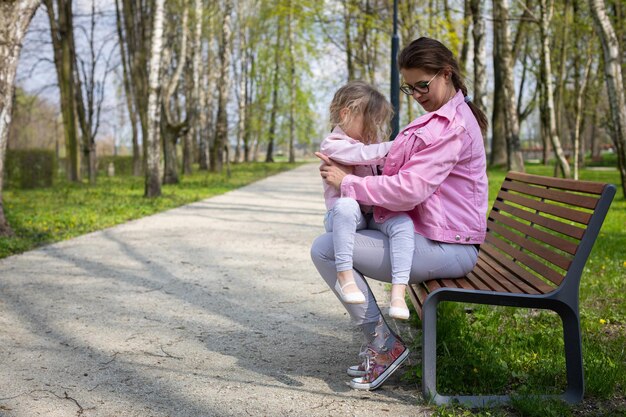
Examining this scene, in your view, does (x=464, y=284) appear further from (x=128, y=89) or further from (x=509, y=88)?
(x=128, y=89)

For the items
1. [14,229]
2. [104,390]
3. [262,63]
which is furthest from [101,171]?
[104,390]

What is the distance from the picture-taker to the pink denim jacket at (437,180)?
11.1 ft

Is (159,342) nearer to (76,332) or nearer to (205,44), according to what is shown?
(76,332)

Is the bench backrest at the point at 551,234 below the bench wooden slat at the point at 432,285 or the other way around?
the other way around

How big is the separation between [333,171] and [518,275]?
3.68ft

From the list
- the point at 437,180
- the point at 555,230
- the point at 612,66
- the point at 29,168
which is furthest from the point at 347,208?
the point at 29,168

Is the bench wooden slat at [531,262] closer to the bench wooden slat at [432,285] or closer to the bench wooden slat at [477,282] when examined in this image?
the bench wooden slat at [477,282]

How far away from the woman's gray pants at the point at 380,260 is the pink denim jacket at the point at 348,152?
0.99ft

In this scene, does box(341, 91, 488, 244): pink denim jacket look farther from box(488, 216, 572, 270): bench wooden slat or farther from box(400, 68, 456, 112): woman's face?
box(488, 216, 572, 270): bench wooden slat

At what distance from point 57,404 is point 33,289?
3046 mm

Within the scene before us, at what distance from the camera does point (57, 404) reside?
129 inches

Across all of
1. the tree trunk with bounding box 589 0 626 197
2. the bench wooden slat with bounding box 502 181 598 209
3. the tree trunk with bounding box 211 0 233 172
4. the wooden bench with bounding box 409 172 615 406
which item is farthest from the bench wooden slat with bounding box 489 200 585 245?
the tree trunk with bounding box 211 0 233 172

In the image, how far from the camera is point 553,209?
12.2 ft

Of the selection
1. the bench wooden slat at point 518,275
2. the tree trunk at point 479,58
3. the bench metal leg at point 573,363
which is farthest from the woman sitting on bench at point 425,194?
the tree trunk at point 479,58
